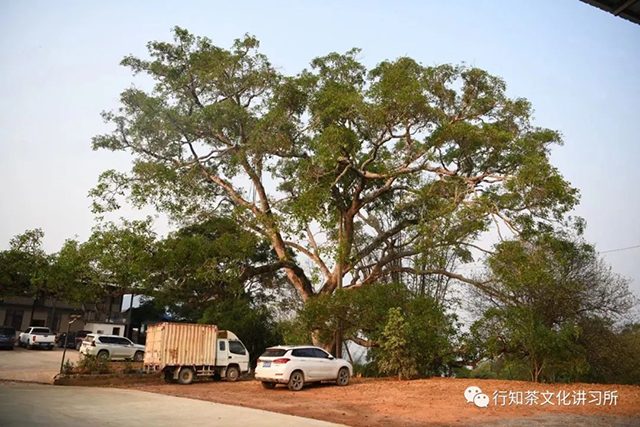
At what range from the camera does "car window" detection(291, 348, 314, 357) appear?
16.7 m

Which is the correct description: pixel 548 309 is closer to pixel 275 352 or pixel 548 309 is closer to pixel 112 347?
pixel 275 352

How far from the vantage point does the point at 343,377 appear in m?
17.8

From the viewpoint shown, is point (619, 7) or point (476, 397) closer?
point (619, 7)

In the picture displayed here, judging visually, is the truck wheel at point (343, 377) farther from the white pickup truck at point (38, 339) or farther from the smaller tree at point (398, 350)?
the white pickup truck at point (38, 339)

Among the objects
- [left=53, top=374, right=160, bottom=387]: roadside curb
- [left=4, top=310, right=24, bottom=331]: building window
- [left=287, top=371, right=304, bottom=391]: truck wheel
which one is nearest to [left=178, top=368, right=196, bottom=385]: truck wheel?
[left=53, top=374, right=160, bottom=387]: roadside curb

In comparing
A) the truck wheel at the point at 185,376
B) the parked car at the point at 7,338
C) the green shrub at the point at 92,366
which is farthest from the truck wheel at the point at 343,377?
the parked car at the point at 7,338

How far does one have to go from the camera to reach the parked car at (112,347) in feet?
84.9

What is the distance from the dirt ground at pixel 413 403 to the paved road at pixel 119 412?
1.31 meters

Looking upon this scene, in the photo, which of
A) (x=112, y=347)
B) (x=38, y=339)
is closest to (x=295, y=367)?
(x=112, y=347)

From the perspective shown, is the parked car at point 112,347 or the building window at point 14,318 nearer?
the parked car at point 112,347

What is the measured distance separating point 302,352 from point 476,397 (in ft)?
19.0

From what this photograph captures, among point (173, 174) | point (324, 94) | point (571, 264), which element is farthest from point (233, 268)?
point (571, 264)

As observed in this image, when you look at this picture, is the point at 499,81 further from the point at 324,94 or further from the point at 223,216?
the point at 223,216

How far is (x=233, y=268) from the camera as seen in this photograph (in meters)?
23.1
